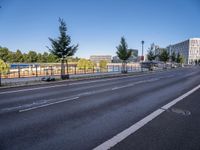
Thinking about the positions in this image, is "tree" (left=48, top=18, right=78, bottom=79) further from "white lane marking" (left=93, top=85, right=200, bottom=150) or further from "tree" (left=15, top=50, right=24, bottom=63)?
"tree" (left=15, top=50, right=24, bottom=63)

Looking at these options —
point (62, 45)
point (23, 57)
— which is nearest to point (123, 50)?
point (62, 45)

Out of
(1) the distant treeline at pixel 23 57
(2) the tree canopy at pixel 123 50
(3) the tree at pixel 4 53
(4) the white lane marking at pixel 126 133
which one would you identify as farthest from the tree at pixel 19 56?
(4) the white lane marking at pixel 126 133

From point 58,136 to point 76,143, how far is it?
2.25ft

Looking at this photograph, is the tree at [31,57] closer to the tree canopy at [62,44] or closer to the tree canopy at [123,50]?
the tree canopy at [123,50]

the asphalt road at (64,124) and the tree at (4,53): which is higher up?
the tree at (4,53)

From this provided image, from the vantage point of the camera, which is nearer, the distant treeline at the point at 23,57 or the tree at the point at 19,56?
the distant treeline at the point at 23,57

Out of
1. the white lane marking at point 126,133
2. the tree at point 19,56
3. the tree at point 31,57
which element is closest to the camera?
the white lane marking at point 126,133

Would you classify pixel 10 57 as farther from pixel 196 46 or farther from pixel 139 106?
pixel 196 46

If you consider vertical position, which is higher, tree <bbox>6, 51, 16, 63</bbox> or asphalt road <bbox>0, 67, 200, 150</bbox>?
tree <bbox>6, 51, 16, 63</bbox>

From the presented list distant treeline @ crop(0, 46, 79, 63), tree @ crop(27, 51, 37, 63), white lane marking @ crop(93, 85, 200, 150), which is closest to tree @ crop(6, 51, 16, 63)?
distant treeline @ crop(0, 46, 79, 63)

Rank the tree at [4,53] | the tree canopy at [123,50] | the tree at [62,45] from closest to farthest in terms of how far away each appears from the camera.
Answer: the tree at [62,45], the tree canopy at [123,50], the tree at [4,53]

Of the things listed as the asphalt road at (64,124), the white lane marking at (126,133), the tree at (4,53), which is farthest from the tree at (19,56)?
the white lane marking at (126,133)

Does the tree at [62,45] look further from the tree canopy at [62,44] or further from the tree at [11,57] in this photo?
the tree at [11,57]

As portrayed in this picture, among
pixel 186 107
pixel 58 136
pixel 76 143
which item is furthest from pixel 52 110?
pixel 186 107
